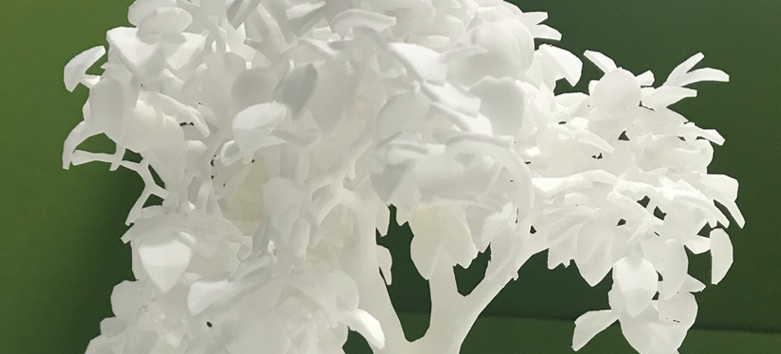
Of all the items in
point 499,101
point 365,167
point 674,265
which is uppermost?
point 499,101

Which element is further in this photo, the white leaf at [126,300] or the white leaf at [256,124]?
the white leaf at [126,300]

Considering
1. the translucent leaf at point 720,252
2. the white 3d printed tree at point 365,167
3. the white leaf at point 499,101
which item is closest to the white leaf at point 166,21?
the white 3d printed tree at point 365,167

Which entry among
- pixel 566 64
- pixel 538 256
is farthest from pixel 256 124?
pixel 538 256

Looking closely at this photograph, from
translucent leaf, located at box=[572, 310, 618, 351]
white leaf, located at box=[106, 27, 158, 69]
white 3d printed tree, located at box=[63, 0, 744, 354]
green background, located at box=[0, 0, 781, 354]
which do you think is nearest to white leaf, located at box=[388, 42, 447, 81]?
white 3d printed tree, located at box=[63, 0, 744, 354]

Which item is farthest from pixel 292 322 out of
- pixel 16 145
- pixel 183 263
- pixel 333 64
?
A: pixel 16 145

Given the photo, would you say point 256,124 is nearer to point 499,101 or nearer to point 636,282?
point 499,101

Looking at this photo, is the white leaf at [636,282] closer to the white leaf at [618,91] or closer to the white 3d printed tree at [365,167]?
the white 3d printed tree at [365,167]

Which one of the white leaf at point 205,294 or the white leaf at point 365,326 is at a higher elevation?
the white leaf at point 205,294

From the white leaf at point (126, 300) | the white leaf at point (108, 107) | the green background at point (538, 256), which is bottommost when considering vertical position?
the green background at point (538, 256)
